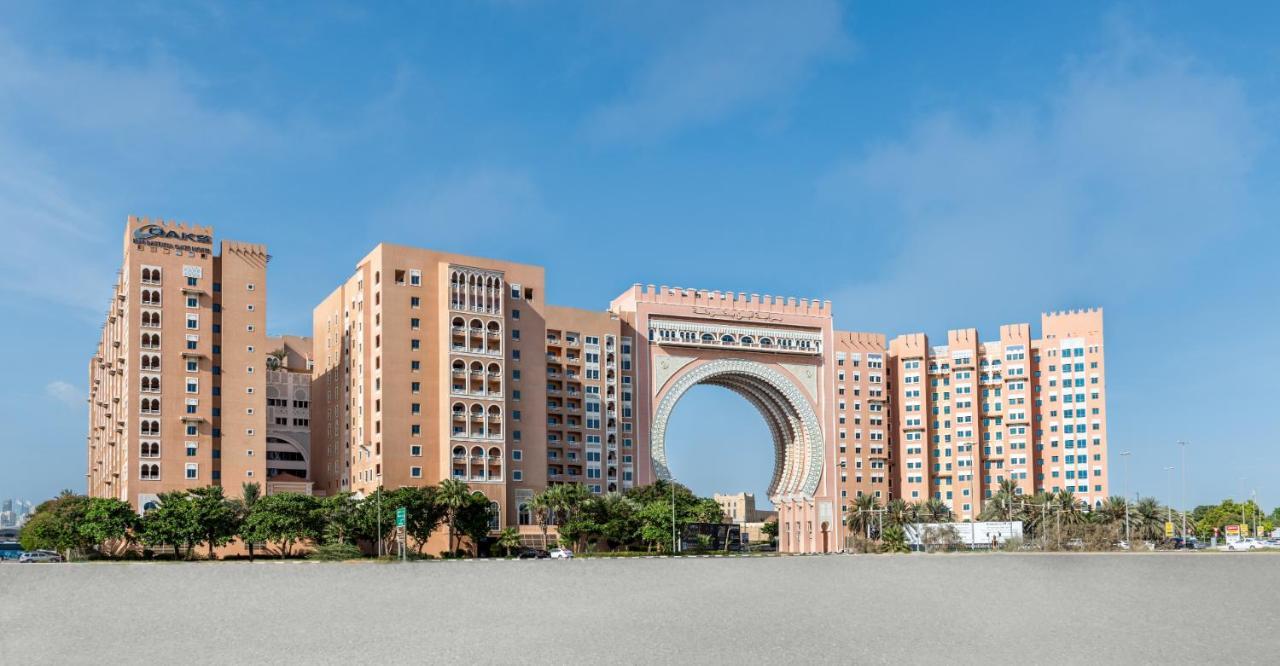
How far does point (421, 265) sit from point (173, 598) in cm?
6311

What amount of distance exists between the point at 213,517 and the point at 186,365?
23849mm

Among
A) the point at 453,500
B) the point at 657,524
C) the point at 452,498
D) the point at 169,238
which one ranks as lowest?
the point at 657,524

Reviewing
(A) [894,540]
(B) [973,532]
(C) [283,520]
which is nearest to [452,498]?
(C) [283,520]

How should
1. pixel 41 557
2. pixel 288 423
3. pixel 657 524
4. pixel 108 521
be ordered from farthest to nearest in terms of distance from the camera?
pixel 288 423 < pixel 657 524 < pixel 41 557 < pixel 108 521

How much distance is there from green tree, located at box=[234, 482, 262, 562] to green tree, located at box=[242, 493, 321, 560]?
0.66m

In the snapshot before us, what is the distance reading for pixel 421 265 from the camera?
10925 cm

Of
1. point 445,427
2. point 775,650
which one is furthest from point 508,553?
point 775,650

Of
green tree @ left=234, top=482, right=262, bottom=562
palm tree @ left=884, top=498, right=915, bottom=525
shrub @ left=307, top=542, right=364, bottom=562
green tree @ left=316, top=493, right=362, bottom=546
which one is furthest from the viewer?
palm tree @ left=884, top=498, right=915, bottom=525

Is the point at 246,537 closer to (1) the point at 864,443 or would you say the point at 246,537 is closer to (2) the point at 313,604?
(2) the point at 313,604

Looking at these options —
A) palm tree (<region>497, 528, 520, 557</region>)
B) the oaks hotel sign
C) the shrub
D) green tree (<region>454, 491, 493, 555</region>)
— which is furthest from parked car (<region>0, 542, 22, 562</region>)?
palm tree (<region>497, 528, 520, 557</region>)

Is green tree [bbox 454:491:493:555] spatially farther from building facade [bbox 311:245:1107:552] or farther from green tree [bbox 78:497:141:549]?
green tree [bbox 78:497:141:549]

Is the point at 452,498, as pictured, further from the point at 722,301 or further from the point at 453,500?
the point at 722,301

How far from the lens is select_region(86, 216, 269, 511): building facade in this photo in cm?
10481

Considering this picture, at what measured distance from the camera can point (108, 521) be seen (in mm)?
86250
